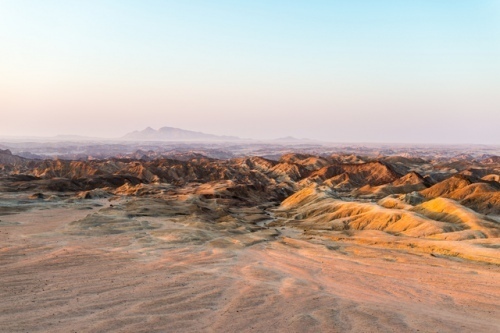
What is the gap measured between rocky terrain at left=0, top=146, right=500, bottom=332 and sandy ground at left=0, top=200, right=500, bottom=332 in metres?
0.14

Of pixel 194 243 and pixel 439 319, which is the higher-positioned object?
pixel 439 319

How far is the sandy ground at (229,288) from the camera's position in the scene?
23.5 m

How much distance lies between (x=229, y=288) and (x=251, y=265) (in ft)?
40.5

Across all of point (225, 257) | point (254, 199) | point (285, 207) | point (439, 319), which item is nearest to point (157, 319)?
point (439, 319)

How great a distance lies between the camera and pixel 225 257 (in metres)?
49.1

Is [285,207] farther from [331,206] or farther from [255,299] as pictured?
[255,299]

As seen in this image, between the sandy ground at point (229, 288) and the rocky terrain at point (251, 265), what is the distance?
138 mm

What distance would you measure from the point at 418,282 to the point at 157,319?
25918 millimetres

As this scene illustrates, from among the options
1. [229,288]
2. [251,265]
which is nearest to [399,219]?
[251,265]

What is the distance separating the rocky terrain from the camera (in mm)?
24453

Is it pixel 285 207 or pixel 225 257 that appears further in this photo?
pixel 285 207

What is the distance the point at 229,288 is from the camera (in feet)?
104

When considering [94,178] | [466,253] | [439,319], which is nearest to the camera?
[439,319]

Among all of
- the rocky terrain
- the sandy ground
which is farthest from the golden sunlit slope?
the sandy ground
